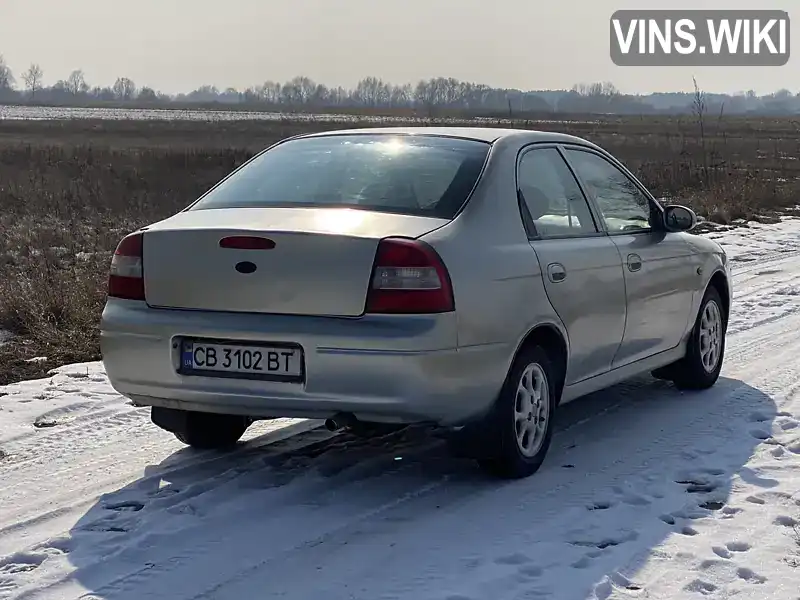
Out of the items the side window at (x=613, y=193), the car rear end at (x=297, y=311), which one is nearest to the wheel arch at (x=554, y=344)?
the car rear end at (x=297, y=311)

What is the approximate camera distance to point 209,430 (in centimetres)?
552

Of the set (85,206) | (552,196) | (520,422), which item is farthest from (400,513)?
(85,206)

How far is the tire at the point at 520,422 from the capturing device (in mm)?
4879

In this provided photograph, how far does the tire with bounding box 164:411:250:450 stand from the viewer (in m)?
5.44

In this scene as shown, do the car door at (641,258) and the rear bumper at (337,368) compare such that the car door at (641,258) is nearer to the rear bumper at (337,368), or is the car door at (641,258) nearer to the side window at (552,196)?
the side window at (552,196)

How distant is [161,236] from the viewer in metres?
4.81

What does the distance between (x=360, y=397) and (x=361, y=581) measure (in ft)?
2.88

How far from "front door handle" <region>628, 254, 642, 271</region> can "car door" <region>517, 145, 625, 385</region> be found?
0.45 feet

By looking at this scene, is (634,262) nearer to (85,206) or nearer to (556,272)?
(556,272)

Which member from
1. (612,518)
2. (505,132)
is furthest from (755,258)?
(612,518)

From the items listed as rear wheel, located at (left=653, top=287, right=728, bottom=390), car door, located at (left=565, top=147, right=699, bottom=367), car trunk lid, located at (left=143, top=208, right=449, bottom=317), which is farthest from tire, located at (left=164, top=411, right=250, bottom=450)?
rear wheel, located at (left=653, top=287, right=728, bottom=390)

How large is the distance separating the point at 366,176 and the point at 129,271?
119 centimetres

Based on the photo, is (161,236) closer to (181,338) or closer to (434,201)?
(181,338)

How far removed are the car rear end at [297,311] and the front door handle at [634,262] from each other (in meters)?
1.38
